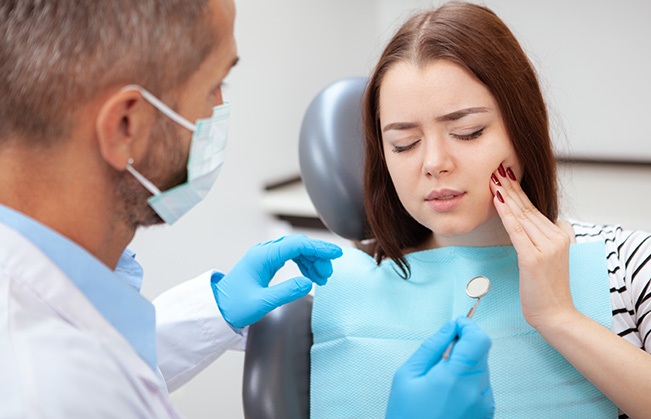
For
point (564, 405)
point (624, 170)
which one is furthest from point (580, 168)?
point (564, 405)

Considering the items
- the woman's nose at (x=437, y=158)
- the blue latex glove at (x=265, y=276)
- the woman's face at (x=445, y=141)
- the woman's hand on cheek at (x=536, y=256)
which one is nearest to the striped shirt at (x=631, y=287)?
the woman's hand on cheek at (x=536, y=256)

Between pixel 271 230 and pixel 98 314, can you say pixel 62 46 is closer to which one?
pixel 98 314

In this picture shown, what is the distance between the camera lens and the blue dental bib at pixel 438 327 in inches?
48.3

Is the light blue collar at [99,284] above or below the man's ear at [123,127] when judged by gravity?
below

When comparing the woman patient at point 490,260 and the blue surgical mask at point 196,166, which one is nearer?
the blue surgical mask at point 196,166

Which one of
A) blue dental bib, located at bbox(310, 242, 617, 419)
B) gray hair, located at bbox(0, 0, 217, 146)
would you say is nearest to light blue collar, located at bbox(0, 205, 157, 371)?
gray hair, located at bbox(0, 0, 217, 146)

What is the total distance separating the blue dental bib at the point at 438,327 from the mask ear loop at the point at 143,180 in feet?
1.52

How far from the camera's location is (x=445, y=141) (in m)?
1.22

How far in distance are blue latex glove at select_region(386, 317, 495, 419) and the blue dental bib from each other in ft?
0.62

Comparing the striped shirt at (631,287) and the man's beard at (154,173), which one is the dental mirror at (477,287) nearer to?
the striped shirt at (631,287)

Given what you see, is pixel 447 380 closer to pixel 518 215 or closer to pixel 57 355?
pixel 518 215

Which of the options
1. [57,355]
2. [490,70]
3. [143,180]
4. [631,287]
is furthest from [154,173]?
[631,287]

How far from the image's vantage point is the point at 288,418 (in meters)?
1.29

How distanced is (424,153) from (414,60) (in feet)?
0.49
